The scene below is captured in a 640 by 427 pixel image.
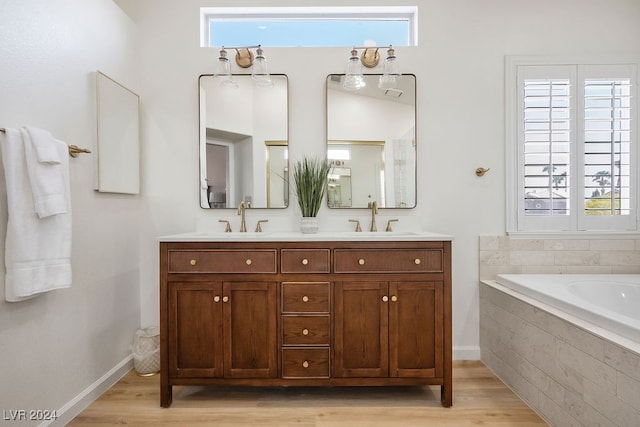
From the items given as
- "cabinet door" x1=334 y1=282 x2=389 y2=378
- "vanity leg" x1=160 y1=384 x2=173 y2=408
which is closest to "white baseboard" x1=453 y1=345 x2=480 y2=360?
"cabinet door" x1=334 y1=282 x2=389 y2=378

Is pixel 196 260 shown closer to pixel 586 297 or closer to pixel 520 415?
pixel 520 415

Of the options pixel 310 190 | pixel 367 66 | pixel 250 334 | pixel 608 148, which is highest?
pixel 367 66

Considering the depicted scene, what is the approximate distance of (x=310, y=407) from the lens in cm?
188

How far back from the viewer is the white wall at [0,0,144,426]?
1451 mm

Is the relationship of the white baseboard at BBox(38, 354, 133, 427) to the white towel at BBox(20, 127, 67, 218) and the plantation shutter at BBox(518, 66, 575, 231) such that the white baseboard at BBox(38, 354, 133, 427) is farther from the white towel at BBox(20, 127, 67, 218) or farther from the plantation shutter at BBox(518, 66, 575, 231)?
the plantation shutter at BBox(518, 66, 575, 231)

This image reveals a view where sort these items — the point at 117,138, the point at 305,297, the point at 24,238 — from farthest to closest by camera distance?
the point at 117,138, the point at 305,297, the point at 24,238

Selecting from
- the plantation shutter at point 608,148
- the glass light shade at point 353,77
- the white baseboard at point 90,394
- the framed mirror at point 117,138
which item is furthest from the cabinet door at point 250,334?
the plantation shutter at point 608,148

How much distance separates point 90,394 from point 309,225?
62.1 inches

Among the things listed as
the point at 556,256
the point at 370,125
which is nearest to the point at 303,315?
the point at 370,125

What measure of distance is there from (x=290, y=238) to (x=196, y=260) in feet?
1.74

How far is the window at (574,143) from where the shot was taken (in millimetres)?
2389

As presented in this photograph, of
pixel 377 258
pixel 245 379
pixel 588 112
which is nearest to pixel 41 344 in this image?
pixel 245 379

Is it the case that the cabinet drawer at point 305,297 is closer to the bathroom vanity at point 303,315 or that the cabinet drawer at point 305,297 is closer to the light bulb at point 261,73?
the bathroom vanity at point 303,315

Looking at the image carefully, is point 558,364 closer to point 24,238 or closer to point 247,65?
point 24,238
